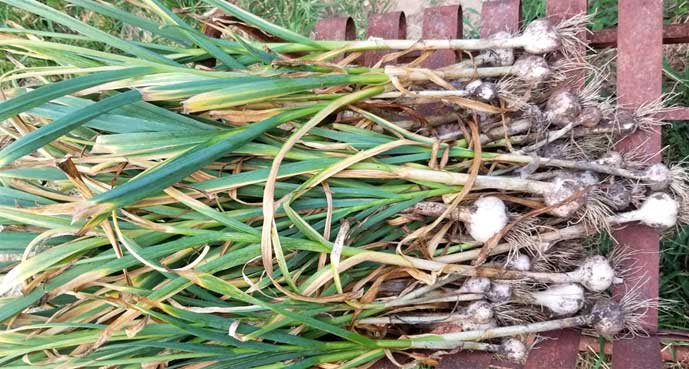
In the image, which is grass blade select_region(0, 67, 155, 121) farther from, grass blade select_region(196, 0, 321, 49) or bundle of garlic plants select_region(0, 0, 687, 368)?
grass blade select_region(196, 0, 321, 49)

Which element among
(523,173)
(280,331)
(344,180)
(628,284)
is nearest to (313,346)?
(280,331)

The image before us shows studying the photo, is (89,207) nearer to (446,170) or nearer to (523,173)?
(446,170)

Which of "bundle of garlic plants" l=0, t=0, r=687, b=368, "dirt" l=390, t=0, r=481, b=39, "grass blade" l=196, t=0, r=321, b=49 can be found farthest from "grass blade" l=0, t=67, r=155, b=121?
"dirt" l=390, t=0, r=481, b=39

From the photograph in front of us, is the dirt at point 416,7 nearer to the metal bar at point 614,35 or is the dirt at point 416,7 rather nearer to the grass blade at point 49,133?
the metal bar at point 614,35

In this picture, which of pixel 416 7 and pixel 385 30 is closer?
pixel 385 30

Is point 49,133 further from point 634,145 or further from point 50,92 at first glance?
point 634,145

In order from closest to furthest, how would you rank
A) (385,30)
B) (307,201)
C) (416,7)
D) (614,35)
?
(307,201), (614,35), (385,30), (416,7)

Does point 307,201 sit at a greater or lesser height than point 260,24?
lesser

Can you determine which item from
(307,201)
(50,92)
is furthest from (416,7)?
(50,92)
